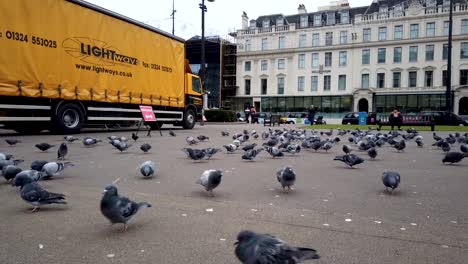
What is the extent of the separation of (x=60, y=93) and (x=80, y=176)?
966 cm

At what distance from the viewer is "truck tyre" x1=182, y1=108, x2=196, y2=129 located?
76.0ft

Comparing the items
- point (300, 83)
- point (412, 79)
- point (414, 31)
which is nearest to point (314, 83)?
point (300, 83)

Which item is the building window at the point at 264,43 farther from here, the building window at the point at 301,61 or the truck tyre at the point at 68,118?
the truck tyre at the point at 68,118

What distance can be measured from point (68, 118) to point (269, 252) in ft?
49.9

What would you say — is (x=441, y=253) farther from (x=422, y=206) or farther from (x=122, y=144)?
(x=122, y=144)

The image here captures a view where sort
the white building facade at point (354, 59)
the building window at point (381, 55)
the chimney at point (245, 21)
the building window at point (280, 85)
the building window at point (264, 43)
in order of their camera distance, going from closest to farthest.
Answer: the white building facade at point (354, 59), the building window at point (381, 55), the building window at point (280, 85), the building window at point (264, 43), the chimney at point (245, 21)

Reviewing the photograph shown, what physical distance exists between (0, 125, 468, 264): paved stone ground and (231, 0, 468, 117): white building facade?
52.1m

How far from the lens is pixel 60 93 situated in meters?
14.8

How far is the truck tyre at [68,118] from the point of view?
592 inches

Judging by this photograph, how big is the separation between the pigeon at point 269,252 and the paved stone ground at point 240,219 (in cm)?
58

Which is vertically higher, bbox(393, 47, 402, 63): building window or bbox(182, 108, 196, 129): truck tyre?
bbox(393, 47, 402, 63): building window

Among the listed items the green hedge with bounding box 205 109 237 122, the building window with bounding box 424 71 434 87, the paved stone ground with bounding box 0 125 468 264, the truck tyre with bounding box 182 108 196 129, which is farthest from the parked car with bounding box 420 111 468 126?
the paved stone ground with bounding box 0 125 468 264

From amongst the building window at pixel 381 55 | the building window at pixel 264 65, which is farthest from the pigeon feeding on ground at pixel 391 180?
the building window at pixel 264 65

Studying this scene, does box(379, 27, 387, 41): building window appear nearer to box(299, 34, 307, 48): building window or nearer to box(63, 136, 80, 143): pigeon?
box(299, 34, 307, 48): building window
